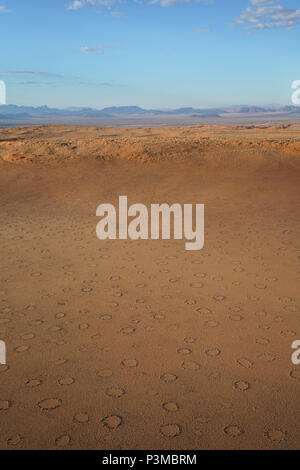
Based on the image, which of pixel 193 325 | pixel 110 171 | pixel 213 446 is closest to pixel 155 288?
pixel 193 325

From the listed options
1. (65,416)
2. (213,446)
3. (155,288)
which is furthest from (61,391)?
(155,288)

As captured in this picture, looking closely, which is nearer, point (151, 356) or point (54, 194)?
point (151, 356)

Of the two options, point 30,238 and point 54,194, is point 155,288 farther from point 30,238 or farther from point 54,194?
point 54,194

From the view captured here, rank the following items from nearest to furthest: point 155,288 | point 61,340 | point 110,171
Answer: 1. point 61,340
2. point 155,288
3. point 110,171

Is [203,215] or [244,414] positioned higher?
[203,215]
